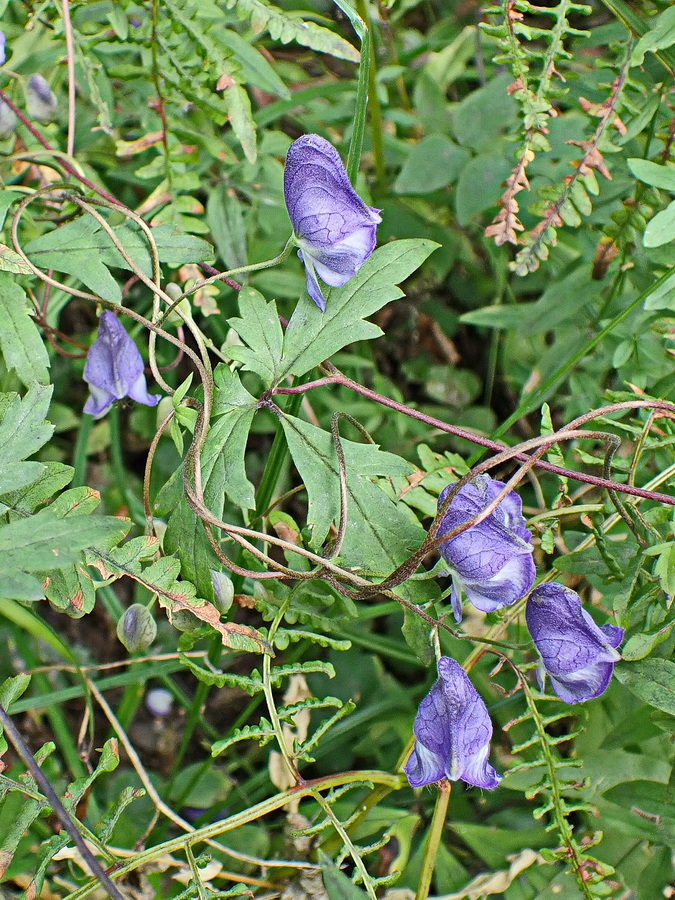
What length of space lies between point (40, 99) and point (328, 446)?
1044mm

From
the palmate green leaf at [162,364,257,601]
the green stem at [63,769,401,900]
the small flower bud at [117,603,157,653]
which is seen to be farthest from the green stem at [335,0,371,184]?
the green stem at [63,769,401,900]

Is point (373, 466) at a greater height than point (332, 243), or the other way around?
point (332, 243)

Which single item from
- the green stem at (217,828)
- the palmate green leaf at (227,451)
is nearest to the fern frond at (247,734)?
the green stem at (217,828)

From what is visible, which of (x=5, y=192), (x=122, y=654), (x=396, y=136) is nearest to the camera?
(x=5, y=192)

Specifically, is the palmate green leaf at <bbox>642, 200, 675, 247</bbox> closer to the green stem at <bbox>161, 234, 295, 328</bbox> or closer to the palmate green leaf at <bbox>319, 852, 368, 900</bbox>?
the green stem at <bbox>161, 234, 295, 328</bbox>

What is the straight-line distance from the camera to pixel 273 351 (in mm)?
1216

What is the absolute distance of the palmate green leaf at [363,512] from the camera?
1165 mm

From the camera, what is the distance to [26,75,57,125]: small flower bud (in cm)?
162

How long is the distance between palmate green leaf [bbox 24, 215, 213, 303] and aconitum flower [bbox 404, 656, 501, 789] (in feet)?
2.62

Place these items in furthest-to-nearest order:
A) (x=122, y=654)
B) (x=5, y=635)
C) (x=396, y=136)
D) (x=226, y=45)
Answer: (x=396, y=136) < (x=122, y=654) < (x=5, y=635) < (x=226, y=45)

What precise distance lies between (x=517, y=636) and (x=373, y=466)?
49 cm

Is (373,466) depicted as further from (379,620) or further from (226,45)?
(226,45)

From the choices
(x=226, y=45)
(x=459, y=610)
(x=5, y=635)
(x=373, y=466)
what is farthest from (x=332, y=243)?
(x=5, y=635)

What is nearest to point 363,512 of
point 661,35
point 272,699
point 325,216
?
point 272,699
